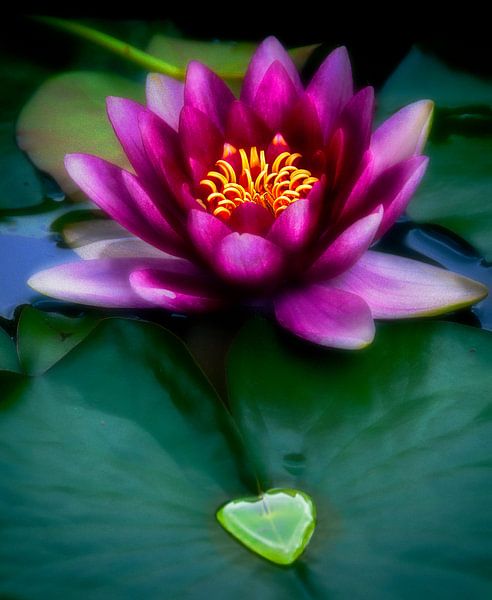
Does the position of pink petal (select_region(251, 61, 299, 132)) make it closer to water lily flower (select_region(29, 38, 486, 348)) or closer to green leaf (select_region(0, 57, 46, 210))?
water lily flower (select_region(29, 38, 486, 348))

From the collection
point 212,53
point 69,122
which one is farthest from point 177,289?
point 212,53

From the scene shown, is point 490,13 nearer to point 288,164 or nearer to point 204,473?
point 288,164

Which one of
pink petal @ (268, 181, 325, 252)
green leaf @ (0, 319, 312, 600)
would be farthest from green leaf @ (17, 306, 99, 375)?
pink petal @ (268, 181, 325, 252)

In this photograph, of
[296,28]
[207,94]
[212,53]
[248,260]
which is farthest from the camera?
[296,28]

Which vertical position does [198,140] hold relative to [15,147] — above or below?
above

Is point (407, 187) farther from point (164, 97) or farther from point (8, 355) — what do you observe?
point (8, 355)

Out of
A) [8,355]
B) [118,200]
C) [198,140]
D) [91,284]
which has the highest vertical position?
[198,140]

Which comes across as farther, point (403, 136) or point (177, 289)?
point (403, 136)

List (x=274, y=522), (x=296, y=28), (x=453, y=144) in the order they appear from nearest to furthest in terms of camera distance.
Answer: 1. (x=274, y=522)
2. (x=453, y=144)
3. (x=296, y=28)

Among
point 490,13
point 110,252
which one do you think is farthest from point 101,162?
point 490,13
